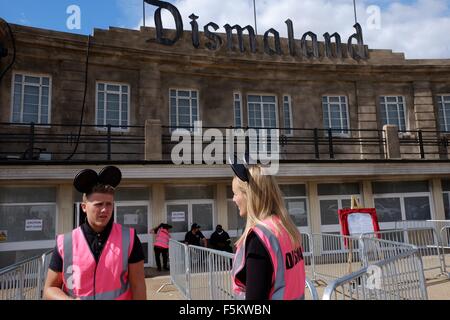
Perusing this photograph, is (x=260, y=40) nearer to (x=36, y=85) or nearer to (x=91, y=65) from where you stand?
(x=91, y=65)

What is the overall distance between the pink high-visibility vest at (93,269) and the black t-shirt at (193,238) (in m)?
9.68

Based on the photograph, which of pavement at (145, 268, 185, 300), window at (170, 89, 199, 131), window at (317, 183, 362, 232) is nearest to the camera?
pavement at (145, 268, 185, 300)

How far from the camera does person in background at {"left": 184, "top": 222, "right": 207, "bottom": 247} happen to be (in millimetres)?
12266

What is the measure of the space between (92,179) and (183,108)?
13.2 m

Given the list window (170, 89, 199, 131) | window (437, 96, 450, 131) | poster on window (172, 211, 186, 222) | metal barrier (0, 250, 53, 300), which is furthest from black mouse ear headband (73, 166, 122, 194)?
window (437, 96, 450, 131)

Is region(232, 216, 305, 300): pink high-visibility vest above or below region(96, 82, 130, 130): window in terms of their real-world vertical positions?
below

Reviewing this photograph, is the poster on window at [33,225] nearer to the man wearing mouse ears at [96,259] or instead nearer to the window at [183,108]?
the window at [183,108]

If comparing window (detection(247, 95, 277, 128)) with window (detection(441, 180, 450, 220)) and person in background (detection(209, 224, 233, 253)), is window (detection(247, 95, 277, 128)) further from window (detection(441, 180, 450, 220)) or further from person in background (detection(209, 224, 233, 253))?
window (detection(441, 180, 450, 220))

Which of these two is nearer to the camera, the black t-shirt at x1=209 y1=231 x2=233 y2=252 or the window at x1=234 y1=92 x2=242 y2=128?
the black t-shirt at x1=209 y1=231 x2=233 y2=252

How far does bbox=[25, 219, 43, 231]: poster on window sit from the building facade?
44mm

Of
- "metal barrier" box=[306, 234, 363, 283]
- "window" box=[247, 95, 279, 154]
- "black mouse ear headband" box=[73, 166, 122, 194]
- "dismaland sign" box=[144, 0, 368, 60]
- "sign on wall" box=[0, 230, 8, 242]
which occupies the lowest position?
"metal barrier" box=[306, 234, 363, 283]

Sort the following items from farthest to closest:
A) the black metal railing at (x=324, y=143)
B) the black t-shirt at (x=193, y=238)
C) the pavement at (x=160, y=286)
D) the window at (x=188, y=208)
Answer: the black metal railing at (x=324, y=143) < the window at (x=188, y=208) < the black t-shirt at (x=193, y=238) < the pavement at (x=160, y=286)

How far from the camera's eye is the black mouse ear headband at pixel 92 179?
9.09 ft

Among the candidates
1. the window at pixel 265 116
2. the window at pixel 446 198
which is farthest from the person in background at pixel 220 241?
the window at pixel 446 198
